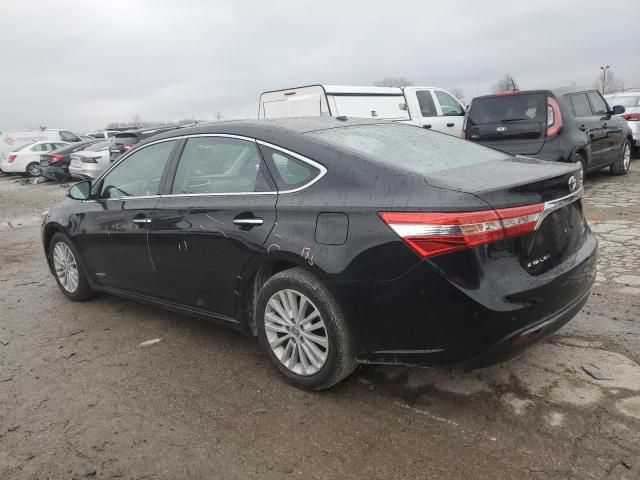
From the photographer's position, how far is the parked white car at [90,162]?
1588 centimetres

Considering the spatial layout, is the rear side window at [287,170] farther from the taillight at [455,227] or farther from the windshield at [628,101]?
the windshield at [628,101]

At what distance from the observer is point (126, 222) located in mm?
4172

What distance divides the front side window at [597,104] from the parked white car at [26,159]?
20972 millimetres

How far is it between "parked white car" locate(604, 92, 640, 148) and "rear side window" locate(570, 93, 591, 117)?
3.24 m

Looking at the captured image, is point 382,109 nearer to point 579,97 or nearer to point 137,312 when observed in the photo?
point 579,97

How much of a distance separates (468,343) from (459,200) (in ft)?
2.24

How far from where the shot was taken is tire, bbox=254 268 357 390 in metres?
2.91

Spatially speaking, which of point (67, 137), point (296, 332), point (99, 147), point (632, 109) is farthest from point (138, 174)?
point (67, 137)

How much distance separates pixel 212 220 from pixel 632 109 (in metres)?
Answer: 12.9

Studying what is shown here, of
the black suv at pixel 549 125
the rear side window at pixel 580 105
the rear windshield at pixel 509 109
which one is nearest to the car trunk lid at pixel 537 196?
the black suv at pixel 549 125

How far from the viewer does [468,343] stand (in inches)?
101

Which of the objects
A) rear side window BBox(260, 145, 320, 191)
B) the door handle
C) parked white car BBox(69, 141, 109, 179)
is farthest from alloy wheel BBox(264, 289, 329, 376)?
parked white car BBox(69, 141, 109, 179)

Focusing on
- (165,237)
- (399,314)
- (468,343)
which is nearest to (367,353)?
(399,314)

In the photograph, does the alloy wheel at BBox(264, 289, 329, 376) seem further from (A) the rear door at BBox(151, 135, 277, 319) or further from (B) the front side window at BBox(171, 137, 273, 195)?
(B) the front side window at BBox(171, 137, 273, 195)
